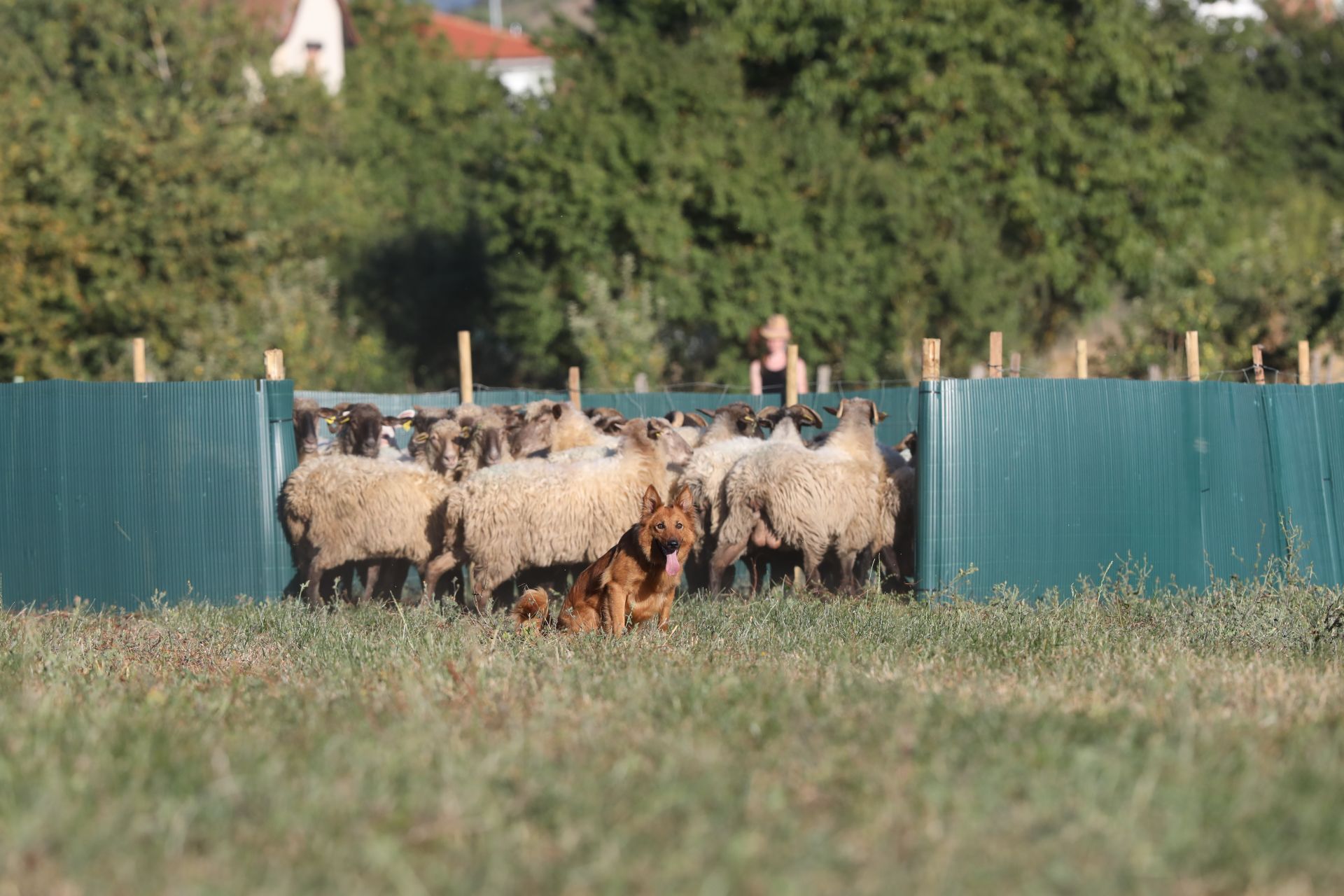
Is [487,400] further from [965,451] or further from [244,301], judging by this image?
[244,301]

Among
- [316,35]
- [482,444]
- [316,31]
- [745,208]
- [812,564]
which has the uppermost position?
[316,31]

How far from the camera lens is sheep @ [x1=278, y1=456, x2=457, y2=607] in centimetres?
1216

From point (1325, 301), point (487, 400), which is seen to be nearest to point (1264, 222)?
point (1325, 301)

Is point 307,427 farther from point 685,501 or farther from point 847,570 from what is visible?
point 685,501

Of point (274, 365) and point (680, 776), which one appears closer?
point (680, 776)

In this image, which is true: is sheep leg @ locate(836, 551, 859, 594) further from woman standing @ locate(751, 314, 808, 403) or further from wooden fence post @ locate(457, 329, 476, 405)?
wooden fence post @ locate(457, 329, 476, 405)

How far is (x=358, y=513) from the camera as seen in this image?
39.9 ft

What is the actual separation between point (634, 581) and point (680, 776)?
441 centimetres

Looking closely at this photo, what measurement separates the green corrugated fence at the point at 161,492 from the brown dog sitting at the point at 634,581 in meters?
3.68

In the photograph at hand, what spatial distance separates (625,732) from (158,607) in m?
7.43

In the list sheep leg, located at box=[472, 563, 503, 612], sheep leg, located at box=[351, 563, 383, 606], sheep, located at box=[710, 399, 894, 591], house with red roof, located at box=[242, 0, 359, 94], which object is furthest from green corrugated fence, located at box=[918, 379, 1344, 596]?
house with red roof, located at box=[242, 0, 359, 94]

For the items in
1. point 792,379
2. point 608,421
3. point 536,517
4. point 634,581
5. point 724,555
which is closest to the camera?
point 634,581

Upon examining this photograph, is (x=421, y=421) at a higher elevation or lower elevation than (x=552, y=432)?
higher

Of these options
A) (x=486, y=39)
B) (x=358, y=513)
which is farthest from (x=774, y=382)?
(x=486, y=39)
